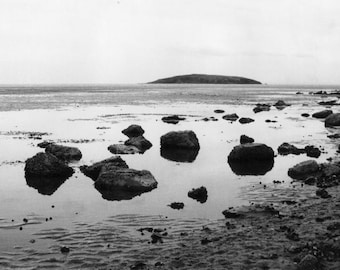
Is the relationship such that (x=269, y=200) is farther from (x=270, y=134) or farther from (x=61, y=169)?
(x=270, y=134)

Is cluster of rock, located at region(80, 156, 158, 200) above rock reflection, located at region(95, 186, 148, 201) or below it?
above

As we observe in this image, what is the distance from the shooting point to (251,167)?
28.0 metres

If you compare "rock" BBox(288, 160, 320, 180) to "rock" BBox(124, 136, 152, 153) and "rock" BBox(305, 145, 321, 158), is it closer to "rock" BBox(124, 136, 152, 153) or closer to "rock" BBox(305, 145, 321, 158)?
"rock" BBox(305, 145, 321, 158)

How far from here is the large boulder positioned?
35.2 m

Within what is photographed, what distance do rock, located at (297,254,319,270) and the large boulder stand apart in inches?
910

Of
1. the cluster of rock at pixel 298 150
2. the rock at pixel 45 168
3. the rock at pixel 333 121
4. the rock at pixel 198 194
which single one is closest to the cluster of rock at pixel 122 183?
the rock at pixel 198 194

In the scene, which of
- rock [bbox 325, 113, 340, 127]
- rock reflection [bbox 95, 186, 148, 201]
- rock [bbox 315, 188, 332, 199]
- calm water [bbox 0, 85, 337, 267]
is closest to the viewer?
calm water [bbox 0, 85, 337, 267]

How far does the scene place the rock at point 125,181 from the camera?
22141 millimetres

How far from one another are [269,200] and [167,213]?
5198 mm

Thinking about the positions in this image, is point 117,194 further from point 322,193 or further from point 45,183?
point 322,193

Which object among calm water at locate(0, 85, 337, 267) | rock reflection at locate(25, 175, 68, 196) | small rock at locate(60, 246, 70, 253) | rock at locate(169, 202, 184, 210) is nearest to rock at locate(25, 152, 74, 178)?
rock reflection at locate(25, 175, 68, 196)

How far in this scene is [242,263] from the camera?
42.0 feet

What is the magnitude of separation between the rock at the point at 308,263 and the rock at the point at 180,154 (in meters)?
18.4

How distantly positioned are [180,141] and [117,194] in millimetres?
14832
